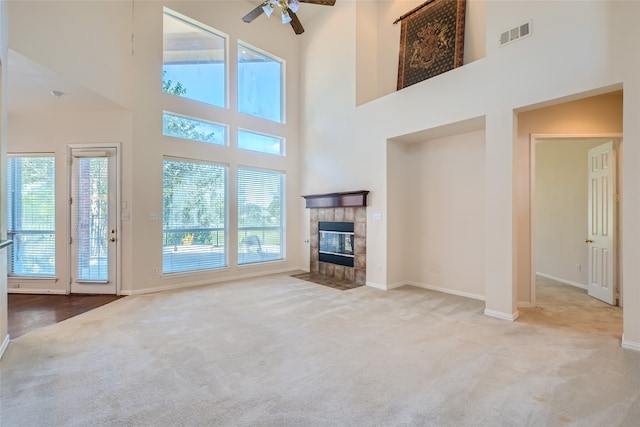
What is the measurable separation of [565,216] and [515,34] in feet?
12.1

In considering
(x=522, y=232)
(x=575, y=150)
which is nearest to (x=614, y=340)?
(x=522, y=232)

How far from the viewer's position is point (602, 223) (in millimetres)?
4336

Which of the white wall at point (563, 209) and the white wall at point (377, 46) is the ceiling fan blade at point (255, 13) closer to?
the white wall at point (377, 46)

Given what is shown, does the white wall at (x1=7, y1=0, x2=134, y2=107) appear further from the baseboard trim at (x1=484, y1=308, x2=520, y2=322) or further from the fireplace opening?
the baseboard trim at (x1=484, y1=308, x2=520, y2=322)

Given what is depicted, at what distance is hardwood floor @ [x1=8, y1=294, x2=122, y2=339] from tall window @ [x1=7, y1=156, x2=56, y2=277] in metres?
0.50

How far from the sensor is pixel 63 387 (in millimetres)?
2145

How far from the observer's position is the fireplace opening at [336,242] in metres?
5.69

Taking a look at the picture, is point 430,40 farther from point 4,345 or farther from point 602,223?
point 4,345

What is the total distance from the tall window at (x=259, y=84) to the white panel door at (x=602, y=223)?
5.55 meters

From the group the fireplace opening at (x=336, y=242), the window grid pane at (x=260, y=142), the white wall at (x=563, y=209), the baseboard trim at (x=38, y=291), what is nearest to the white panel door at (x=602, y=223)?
the white wall at (x=563, y=209)

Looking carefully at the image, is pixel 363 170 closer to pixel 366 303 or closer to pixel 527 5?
pixel 366 303

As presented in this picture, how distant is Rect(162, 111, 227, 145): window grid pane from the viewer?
16.8ft

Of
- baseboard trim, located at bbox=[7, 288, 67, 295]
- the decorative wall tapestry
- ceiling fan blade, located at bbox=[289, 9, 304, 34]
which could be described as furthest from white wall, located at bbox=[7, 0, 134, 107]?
the decorative wall tapestry

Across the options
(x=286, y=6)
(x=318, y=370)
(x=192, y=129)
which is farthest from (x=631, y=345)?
(x=192, y=129)
